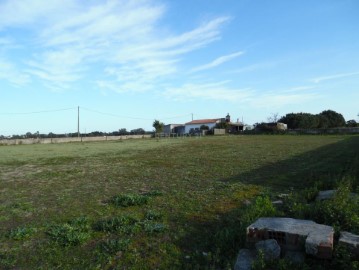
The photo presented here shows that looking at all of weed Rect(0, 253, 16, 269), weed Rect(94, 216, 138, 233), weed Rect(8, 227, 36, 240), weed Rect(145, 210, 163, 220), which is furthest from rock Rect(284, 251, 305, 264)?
weed Rect(8, 227, 36, 240)

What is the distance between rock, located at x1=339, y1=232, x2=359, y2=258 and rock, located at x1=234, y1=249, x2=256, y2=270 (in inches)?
37.2

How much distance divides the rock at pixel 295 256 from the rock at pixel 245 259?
0.36 metres

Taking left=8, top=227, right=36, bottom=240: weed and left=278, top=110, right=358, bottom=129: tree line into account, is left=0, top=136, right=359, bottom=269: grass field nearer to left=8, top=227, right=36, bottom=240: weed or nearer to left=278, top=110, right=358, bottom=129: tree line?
left=8, top=227, right=36, bottom=240: weed

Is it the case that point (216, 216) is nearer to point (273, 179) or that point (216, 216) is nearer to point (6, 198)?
point (273, 179)

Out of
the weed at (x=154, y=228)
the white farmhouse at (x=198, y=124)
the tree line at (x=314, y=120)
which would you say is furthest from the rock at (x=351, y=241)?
the white farmhouse at (x=198, y=124)

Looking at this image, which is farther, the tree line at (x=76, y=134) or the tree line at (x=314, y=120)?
the tree line at (x=314, y=120)

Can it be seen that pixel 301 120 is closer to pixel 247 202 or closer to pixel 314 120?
pixel 314 120

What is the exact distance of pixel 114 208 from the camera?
6121mm

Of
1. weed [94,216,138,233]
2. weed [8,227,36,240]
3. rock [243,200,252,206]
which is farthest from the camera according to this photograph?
rock [243,200,252,206]

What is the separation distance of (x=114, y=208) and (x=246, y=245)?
3.05 m

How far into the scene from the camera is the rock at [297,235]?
131 inches

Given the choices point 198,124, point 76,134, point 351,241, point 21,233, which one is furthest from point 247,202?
point 198,124

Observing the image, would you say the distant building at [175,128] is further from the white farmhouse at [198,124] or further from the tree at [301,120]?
the tree at [301,120]

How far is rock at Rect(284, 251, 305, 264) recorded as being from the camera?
11.1ft
